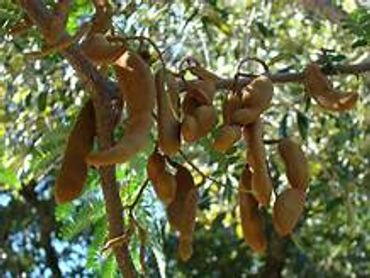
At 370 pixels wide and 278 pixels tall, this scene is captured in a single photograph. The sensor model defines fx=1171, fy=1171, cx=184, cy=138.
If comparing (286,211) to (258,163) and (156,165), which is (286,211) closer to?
(258,163)

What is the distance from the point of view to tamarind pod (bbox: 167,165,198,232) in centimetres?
145

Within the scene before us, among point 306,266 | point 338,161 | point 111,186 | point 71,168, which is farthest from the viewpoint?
point 306,266

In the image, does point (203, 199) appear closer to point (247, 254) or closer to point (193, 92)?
point (193, 92)

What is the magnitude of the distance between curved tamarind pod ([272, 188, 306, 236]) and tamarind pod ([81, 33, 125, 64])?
0.86 ft

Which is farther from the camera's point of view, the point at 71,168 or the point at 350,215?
the point at 350,215

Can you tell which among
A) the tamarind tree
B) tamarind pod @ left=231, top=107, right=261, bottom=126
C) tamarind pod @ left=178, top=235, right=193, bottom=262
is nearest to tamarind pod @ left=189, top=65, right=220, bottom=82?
the tamarind tree

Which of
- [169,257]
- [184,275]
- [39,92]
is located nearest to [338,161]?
[39,92]

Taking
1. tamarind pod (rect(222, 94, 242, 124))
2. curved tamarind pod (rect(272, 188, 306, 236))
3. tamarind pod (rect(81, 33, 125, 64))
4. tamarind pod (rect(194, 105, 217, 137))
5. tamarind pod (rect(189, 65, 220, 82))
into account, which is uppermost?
tamarind pod (rect(189, 65, 220, 82))

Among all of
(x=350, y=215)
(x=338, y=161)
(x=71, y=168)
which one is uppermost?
(x=338, y=161)

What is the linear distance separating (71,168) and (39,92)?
3561 millimetres

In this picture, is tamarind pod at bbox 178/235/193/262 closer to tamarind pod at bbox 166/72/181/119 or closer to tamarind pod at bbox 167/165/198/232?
tamarind pod at bbox 167/165/198/232

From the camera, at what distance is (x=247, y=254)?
33.0ft

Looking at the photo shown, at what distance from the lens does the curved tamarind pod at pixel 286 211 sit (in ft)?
4.63

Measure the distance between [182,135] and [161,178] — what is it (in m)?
0.07
